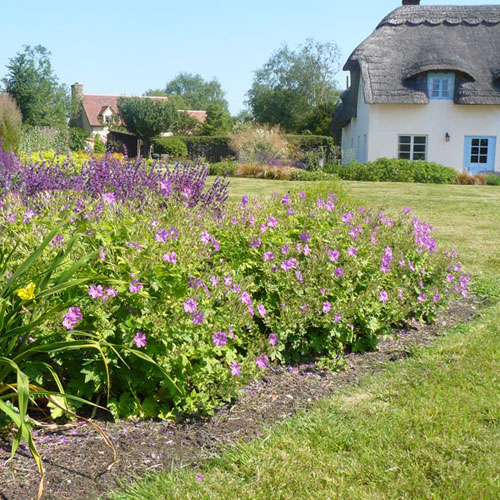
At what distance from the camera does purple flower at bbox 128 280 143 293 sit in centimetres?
285

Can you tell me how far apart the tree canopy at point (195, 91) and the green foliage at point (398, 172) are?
255 feet

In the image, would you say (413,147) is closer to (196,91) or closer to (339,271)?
(339,271)

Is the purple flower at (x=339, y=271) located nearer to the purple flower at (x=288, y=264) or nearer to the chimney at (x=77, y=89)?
the purple flower at (x=288, y=264)

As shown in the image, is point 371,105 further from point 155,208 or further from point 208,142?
point 155,208

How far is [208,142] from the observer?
33438 millimetres

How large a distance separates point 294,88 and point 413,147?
25.2m

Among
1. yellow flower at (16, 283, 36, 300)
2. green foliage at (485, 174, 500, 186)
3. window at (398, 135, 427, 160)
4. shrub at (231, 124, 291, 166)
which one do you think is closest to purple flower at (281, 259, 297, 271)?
yellow flower at (16, 283, 36, 300)

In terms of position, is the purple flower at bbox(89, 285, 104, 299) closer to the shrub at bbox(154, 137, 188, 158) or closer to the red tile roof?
the shrub at bbox(154, 137, 188, 158)

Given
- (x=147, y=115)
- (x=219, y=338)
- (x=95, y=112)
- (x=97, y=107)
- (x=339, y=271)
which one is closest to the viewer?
(x=219, y=338)

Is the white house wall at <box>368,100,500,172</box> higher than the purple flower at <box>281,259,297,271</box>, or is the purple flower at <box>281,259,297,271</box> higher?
the white house wall at <box>368,100,500,172</box>

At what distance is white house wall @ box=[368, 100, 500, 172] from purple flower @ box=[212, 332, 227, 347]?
22321 mm

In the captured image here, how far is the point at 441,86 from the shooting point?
2417 cm

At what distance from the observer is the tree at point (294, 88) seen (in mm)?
47250

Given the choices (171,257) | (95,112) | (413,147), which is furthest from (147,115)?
(171,257)
